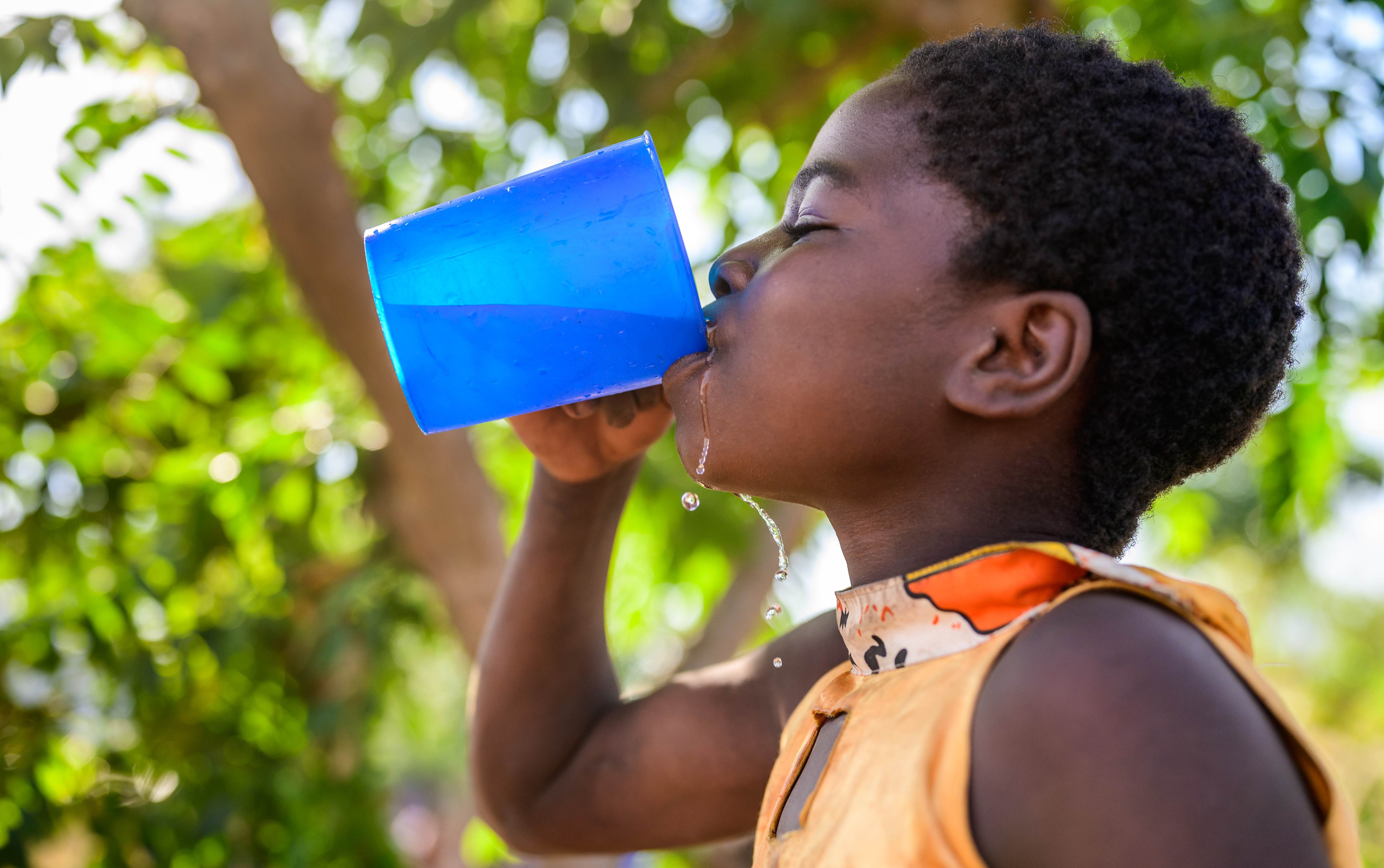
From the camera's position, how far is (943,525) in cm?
93

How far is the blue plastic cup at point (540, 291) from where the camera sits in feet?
3.39

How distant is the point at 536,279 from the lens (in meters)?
1.05

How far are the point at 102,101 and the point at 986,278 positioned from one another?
183 cm

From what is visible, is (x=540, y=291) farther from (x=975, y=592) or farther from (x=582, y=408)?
(x=975, y=592)

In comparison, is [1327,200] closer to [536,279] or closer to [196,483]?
[536,279]

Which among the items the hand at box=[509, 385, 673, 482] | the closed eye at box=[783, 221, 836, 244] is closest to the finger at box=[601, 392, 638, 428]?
the hand at box=[509, 385, 673, 482]

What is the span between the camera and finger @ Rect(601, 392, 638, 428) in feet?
4.30

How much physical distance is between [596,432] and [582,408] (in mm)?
112

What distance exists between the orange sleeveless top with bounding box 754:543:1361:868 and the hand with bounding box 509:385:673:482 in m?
0.43

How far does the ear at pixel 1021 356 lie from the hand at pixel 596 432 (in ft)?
1.53

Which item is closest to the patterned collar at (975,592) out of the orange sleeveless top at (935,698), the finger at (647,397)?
the orange sleeveless top at (935,698)

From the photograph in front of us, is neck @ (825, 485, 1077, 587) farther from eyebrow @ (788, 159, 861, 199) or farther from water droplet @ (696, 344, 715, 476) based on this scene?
eyebrow @ (788, 159, 861, 199)

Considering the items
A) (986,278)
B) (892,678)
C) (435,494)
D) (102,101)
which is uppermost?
(102,101)

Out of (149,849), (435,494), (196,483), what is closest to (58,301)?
(196,483)
